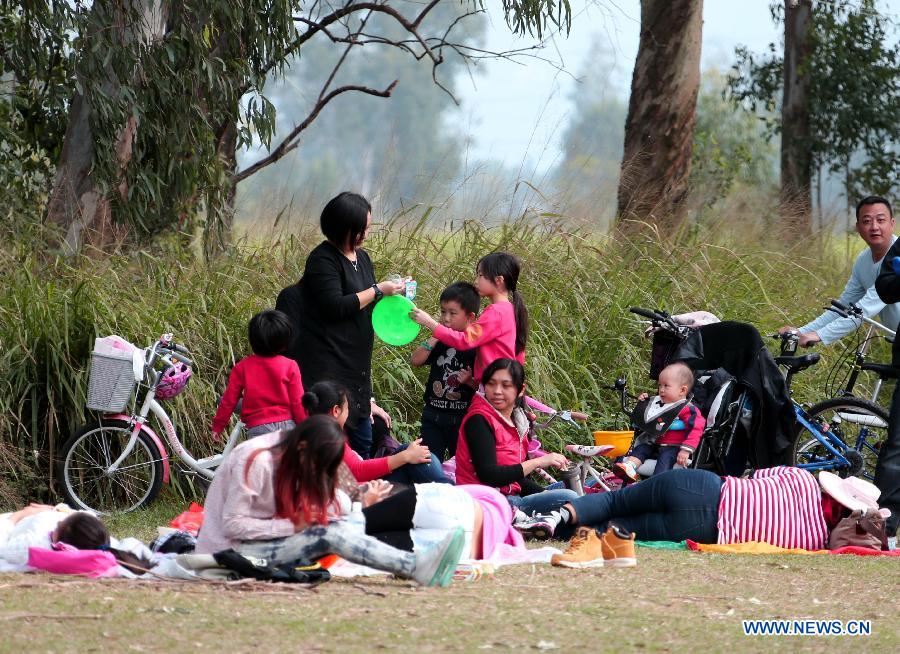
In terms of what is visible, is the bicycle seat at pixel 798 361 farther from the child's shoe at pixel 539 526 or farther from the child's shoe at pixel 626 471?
the child's shoe at pixel 539 526

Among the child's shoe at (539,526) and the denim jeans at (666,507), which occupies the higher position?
the denim jeans at (666,507)

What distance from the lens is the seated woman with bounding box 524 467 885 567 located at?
228 inches

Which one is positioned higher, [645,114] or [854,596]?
[645,114]

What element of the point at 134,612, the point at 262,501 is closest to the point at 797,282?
the point at 262,501

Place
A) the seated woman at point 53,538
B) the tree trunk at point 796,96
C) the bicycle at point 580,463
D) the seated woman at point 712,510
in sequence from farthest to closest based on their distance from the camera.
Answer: the tree trunk at point 796,96 < the bicycle at point 580,463 < the seated woman at point 712,510 < the seated woman at point 53,538

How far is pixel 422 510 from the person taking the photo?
5203 millimetres

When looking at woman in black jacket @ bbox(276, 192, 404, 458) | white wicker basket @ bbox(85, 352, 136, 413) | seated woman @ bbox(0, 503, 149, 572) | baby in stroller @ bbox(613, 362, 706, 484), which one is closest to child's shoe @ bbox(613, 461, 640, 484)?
baby in stroller @ bbox(613, 362, 706, 484)

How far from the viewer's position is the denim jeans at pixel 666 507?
5773 millimetres

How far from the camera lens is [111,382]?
6.44 m

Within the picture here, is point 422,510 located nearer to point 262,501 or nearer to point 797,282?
point 262,501

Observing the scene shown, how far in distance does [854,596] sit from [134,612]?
2.62 m

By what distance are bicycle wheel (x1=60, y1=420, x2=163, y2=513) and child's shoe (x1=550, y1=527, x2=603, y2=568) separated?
8.21 ft

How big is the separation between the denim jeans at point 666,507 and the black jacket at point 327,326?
1.27m

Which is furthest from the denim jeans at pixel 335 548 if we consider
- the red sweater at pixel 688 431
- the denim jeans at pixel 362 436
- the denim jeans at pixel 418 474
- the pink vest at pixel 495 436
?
the red sweater at pixel 688 431
